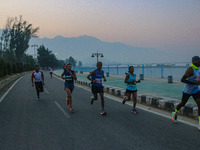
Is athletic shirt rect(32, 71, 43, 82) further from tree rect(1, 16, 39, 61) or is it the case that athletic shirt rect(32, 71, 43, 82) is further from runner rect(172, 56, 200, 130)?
tree rect(1, 16, 39, 61)

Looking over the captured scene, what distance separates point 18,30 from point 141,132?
226 feet

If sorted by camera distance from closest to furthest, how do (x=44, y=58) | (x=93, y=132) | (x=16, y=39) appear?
(x=93, y=132) → (x=16, y=39) → (x=44, y=58)

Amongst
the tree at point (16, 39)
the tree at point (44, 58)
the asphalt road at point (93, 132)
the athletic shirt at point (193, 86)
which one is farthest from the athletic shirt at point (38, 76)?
the tree at point (44, 58)

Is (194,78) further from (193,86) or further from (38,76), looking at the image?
(38,76)

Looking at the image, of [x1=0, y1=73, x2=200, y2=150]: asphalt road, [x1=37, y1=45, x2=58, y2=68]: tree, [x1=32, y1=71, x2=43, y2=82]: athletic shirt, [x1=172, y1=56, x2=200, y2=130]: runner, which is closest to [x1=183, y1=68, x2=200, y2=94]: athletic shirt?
[x1=172, y1=56, x2=200, y2=130]: runner

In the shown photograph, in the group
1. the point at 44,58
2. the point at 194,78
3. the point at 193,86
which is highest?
the point at 44,58

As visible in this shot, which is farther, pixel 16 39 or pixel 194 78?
pixel 16 39

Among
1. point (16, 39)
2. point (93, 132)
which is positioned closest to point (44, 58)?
point (16, 39)

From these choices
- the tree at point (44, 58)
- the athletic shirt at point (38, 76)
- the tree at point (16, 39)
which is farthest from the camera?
the tree at point (44, 58)

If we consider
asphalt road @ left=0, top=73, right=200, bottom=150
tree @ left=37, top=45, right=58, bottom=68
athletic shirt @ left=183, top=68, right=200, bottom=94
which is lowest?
asphalt road @ left=0, top=73, right=200, bottom=150

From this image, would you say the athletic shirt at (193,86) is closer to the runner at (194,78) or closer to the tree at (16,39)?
the runner at (194,78)

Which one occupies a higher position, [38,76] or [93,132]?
[38,76]

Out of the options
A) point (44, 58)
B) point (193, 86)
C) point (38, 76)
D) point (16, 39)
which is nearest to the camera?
point (193, 86)

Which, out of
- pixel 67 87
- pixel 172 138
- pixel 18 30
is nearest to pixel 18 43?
pixel 18 30
